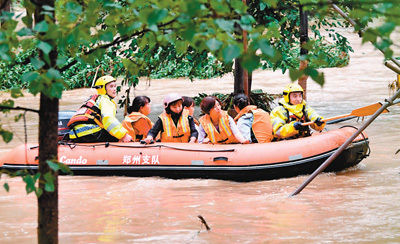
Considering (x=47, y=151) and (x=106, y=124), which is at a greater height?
(x=47, y=151)

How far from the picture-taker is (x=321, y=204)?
637cm

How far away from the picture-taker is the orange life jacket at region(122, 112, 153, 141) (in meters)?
8.52

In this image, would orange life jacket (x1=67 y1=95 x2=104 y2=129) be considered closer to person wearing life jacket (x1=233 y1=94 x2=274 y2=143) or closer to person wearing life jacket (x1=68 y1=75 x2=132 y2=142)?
person wearing life jacket (x1=68 y1=75 x2=132 y2=142)

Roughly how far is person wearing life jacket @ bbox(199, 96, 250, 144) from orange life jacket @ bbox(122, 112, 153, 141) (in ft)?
2.89

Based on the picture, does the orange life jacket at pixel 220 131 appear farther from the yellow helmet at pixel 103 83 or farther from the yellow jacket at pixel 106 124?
the yellow helmet at pixel 103 83

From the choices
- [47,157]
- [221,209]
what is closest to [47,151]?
[47,157]

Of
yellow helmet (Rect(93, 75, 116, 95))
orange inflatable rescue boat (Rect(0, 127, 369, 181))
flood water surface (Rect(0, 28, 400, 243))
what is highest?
yellow helmet (Rect(93, 75, 116, 95))

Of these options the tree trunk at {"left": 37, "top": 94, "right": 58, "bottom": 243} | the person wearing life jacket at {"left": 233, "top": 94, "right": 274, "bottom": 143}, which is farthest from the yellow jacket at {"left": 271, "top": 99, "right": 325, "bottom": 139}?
the tree trunk at {"left": 37, "top": 94, "right": 58, "bottom": 243}

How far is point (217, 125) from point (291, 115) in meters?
0.96

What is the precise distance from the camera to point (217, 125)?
26.5ft

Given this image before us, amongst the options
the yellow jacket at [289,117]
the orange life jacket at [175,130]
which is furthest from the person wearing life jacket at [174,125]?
the yellow jacket at [289,117]

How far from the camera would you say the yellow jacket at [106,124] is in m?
8.08

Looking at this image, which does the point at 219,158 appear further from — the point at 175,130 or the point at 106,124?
the point at 106,124

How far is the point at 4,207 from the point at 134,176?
6.10 feet
